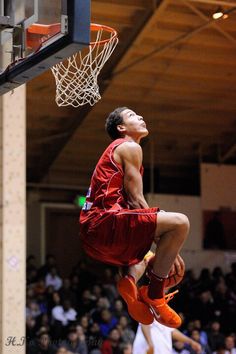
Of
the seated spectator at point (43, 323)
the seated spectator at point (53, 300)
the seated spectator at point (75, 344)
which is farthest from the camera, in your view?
the seated spectator at point (53, 300)

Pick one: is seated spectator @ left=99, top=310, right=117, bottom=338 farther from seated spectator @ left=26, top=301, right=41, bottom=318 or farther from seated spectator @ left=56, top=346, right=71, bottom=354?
seated spectator @ left=56, top=346, right=71, bottom=354

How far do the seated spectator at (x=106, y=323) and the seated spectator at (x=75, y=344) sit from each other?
1461 mm

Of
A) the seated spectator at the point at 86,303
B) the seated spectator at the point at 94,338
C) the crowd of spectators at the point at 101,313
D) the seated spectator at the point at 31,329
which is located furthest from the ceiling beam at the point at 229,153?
the seated spectator at the point at 31,329

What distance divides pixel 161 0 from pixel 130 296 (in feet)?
37.6

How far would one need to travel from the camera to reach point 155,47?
63.7ft

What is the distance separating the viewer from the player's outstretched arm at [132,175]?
745cm

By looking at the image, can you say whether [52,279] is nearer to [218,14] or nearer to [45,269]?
[45,269]

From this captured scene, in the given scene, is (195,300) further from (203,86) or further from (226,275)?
(203,86)

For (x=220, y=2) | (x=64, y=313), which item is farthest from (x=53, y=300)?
(x=220, y=2)

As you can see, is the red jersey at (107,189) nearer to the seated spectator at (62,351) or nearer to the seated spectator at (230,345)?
the seated spectator at (62,351)

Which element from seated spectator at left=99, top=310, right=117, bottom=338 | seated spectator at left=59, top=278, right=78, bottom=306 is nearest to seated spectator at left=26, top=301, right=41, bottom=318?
seated spectator at left=59, top=278, right=78, bottom=306

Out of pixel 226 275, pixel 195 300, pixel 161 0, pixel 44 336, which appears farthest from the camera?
pixel 226 275

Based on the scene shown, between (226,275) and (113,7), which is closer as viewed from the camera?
(113,7)

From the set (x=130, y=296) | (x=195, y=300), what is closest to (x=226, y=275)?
(x=195, y=300)
